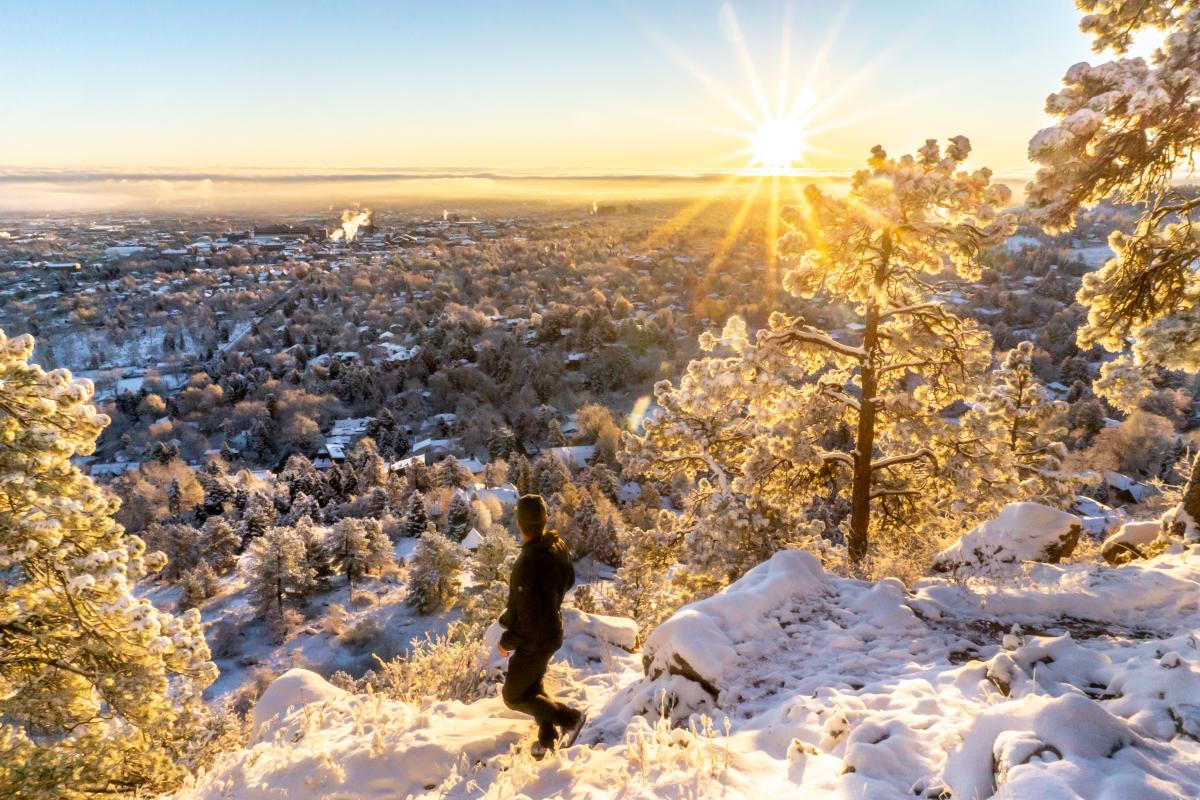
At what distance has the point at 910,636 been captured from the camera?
575 centimetres

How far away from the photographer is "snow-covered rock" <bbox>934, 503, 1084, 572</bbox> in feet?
24.8

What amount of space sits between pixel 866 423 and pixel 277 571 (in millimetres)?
40951

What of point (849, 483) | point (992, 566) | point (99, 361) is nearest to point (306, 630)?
point (849, 483)

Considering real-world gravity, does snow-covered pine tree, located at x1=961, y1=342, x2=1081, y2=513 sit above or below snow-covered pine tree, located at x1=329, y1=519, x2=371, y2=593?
above

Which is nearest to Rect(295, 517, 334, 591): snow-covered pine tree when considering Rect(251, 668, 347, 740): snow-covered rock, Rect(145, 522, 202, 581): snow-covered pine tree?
Rect(145, 522, 202, 581): snow-covered pine tree

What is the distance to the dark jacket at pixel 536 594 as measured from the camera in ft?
14.1

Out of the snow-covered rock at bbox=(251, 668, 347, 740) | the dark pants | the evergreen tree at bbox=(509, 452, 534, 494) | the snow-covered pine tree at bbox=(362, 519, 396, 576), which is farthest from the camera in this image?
the evergreen tree at bbox=(509, 452, 534, 494)

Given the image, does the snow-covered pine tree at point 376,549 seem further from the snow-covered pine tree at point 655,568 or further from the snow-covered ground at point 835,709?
the snow-covered ground at point 835,709

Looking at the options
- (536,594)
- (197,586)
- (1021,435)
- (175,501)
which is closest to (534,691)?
(536,594)

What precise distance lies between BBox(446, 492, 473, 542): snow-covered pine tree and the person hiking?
48.0 meters

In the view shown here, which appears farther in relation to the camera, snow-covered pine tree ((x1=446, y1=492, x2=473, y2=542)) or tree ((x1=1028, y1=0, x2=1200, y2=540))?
snow-covered pine tree ((x1=446, y1=492, x2=473, y2=542))

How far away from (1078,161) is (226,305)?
17889cm

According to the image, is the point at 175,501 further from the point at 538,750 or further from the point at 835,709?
the point at 835,709

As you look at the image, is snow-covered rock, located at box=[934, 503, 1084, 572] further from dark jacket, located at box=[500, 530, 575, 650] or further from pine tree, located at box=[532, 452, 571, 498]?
pine tree, located at box=[532, 452, 571, 498]
